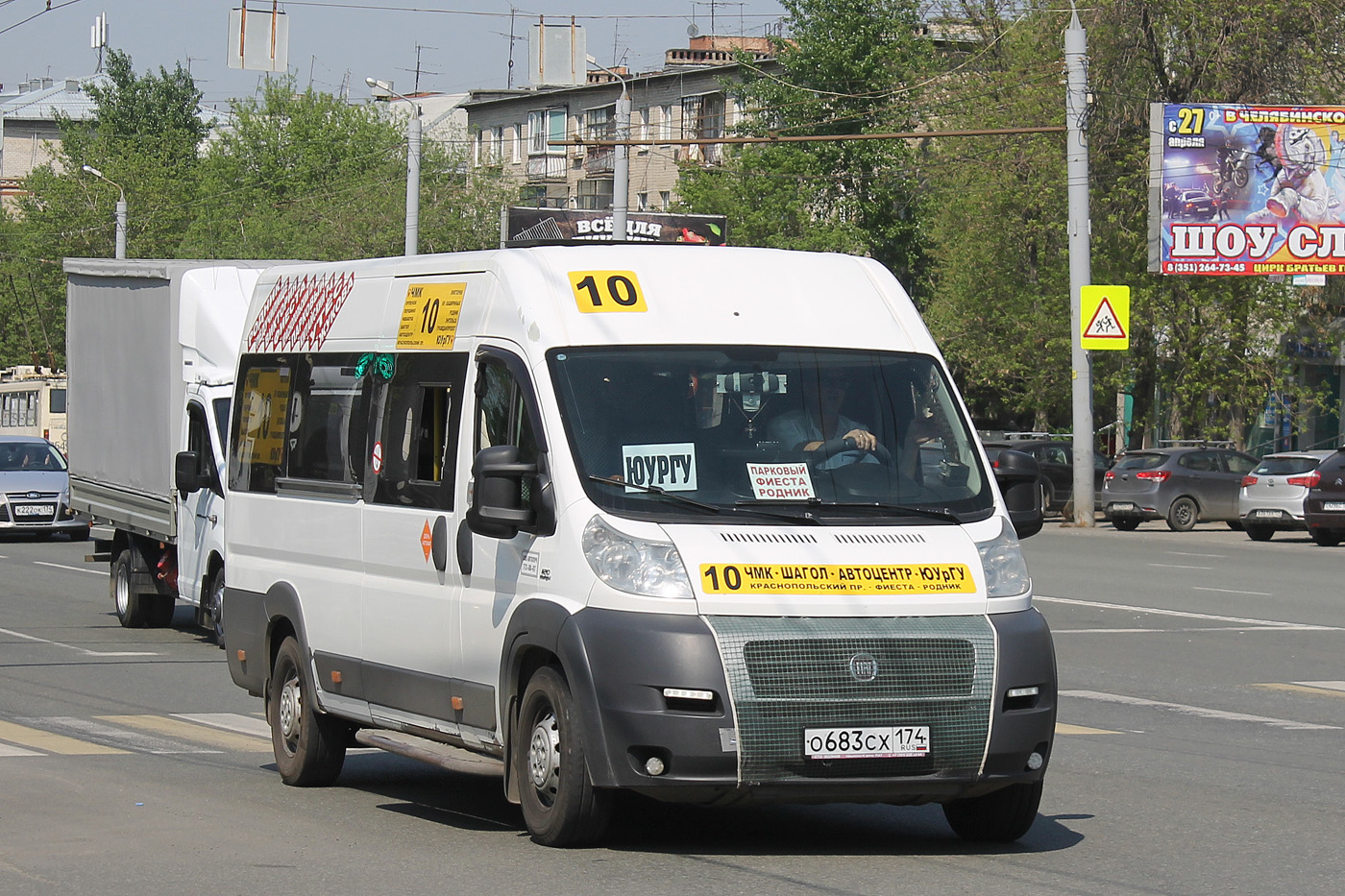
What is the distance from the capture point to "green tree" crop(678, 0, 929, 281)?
184ft

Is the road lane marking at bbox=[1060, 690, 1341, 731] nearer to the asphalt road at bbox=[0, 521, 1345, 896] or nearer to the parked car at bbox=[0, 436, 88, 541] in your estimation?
the asphalt road at bbox=[0, 521, 1345, 896]

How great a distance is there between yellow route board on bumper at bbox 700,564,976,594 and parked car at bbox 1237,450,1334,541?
25.7m

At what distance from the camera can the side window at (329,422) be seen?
889cm

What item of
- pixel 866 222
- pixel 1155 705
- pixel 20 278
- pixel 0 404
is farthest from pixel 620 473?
pixel 20 278

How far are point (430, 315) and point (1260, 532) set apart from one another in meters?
26.4

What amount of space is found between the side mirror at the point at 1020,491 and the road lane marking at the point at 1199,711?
166 inches

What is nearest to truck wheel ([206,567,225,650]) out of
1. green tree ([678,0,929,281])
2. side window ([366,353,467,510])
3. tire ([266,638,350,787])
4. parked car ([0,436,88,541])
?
tire ([266,638,350,787])

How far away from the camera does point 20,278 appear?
3346 inches

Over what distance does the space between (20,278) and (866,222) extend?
4284cm

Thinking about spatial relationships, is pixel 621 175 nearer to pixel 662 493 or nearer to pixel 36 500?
pixel 36 500

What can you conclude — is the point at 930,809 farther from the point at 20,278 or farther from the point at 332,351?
the point at 20,278

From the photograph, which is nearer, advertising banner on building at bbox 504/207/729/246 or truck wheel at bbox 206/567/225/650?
truck wheel at bbox 206/567/225/650

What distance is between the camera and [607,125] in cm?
8081

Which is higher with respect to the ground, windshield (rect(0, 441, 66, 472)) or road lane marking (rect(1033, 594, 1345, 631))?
windshield (rect(0, 441, 66, 472))
